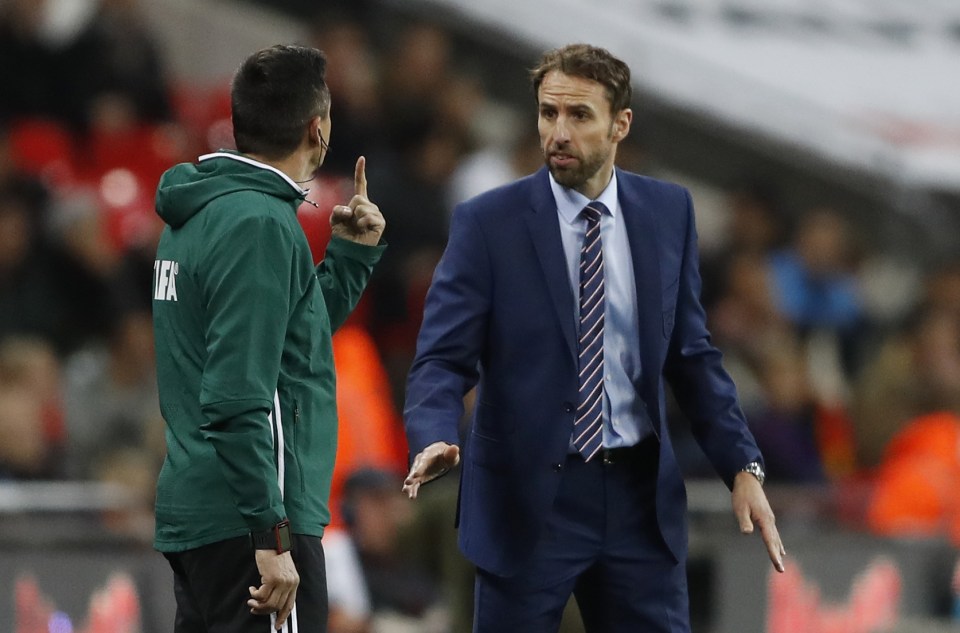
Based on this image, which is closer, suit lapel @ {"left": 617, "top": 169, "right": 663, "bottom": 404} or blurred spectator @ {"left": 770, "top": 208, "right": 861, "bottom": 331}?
suit lapel @ {"left": 617, "top": 169, "right": 663, "bottom": 404}

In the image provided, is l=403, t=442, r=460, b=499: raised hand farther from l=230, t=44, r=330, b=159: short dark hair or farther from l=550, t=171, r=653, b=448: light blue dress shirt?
l=230, t=44, r=330, b=159: short dark hair

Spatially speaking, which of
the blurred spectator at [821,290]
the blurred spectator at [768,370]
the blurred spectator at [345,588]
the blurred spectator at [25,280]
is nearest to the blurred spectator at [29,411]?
the blurred spectator at [25,280]

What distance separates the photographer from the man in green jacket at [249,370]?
13.8ft

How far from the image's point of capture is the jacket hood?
4.38 metres

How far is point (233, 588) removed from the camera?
431 centimetres

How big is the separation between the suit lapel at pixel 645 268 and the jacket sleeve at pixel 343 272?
669 millimetres

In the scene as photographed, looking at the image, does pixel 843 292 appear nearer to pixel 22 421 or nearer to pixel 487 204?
pixel 22 421

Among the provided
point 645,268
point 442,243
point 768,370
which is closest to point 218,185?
point 645,268

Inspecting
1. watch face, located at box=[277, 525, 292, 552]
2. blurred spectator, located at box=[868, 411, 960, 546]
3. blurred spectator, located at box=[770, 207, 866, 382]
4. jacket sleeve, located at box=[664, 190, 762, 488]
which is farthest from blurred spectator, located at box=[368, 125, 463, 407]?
watch face, located at box=[277, 525, 292, 552]

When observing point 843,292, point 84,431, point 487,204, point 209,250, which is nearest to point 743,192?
point 843,292

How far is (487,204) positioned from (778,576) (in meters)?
4.35

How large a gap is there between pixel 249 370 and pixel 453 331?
86 cm

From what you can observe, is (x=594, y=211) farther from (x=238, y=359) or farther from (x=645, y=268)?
(x=238, y=359)

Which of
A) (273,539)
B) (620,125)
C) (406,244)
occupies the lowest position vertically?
(273,539)
